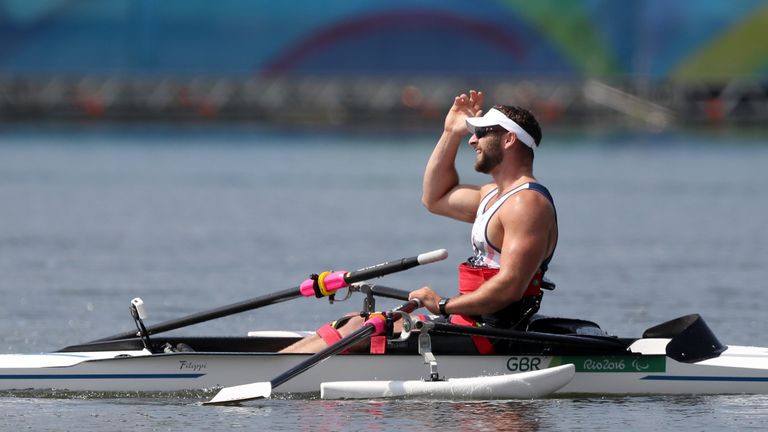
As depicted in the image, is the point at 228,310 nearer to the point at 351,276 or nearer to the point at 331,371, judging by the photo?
the point at 351,276

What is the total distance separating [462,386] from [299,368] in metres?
1.14

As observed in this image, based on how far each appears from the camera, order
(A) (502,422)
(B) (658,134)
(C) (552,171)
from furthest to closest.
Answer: (B) (658,134), (C) (552,171), (A) (502,422)

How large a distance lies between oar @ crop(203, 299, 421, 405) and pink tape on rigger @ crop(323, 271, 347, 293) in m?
0.98

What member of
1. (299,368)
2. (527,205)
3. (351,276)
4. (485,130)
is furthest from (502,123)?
(299,368)

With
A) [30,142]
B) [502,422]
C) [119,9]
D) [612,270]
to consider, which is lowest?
[502,422]

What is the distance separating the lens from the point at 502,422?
412 inches

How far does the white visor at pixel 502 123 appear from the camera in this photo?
11047 millimetres

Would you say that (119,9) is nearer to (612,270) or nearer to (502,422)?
(612,270)

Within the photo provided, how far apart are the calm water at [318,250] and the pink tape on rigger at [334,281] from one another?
105 cm

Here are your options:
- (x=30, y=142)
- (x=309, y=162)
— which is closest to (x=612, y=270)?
(x=309, y=162)

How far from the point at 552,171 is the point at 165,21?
28.1 meters

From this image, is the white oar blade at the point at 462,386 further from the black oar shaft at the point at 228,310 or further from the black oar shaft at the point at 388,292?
the black oar shaft at the point at 228,310

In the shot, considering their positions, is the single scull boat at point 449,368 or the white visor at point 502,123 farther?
the white visor at point 502,123


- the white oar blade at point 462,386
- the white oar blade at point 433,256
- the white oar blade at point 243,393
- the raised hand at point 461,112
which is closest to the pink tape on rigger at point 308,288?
the white oar blade at point 433,256
